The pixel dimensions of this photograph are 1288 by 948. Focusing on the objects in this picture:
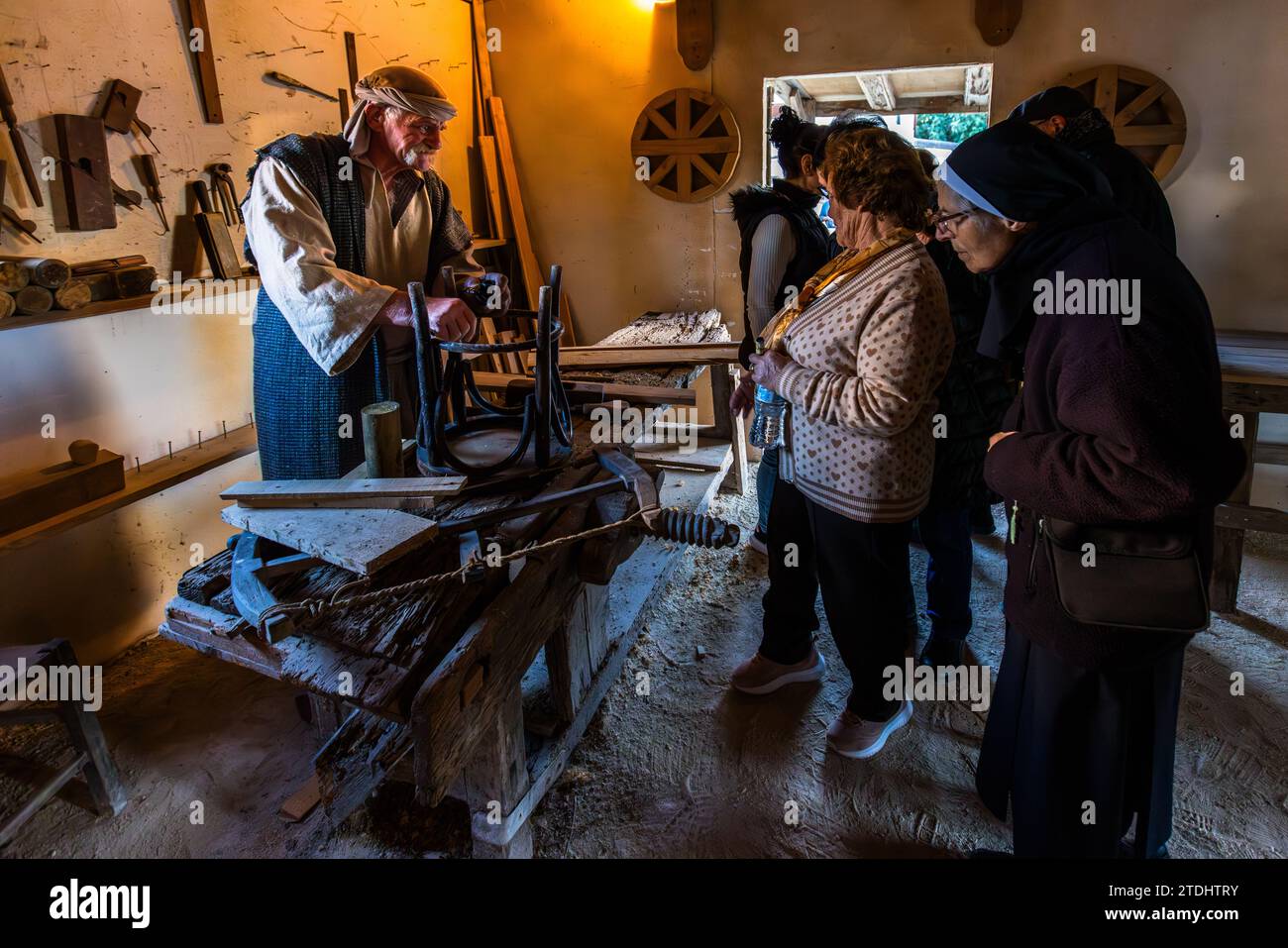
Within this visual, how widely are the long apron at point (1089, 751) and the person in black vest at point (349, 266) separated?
153 cm

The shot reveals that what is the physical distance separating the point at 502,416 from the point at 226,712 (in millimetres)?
1557

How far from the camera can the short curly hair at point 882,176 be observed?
1.96m

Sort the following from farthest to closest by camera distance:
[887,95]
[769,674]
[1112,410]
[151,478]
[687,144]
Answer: [887,95] → [687,144] → [151,478] → [769,674] → [1112,410]

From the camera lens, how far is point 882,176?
1.95m

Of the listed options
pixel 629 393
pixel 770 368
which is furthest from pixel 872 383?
pixel 629 393

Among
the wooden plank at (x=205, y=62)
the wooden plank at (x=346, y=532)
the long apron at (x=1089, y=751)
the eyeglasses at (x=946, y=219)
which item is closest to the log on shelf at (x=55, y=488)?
the wooden plank at (x=346, y=532)

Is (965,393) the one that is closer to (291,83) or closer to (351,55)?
(291,83)

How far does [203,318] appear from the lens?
337cm

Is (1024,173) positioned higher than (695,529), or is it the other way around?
(1024,173)

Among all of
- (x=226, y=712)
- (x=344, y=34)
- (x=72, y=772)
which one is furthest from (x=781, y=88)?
(x=72, y=772)

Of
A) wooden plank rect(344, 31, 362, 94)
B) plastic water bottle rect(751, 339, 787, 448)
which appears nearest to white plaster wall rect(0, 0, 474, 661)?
wooden plank rect(344, 31, 362, 94)

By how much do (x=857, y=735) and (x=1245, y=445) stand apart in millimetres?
2235

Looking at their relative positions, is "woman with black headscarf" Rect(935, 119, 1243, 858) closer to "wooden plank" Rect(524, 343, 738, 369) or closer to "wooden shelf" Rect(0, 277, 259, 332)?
"wooden plank" Rect(524, 343, 738, 369)
